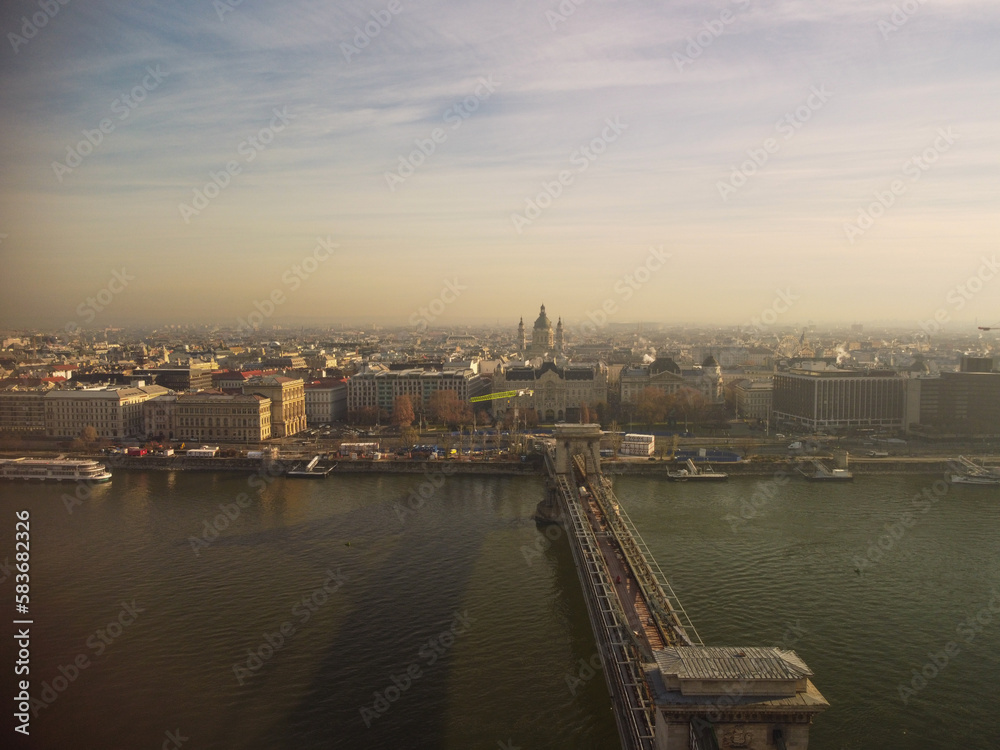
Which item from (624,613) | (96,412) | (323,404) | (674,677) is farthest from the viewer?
(323,404)

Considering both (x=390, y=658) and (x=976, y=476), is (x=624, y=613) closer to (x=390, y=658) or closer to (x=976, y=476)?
(x=390, y=658)

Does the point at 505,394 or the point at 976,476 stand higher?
the point at 505,394

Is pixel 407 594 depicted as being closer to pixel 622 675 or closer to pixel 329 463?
pixel 622 675

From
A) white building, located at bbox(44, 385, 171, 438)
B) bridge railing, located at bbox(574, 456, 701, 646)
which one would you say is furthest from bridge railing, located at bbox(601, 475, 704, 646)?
white building, located at bbox(44, 385, 171, 438)

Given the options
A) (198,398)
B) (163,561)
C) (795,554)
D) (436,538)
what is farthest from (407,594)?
(198,398)

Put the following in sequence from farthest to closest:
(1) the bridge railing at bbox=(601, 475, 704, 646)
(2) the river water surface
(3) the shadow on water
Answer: (1) the bridge railing at bbox=(601, 475, 704, 646)
(2) the river water surface
(3) the shadow on water

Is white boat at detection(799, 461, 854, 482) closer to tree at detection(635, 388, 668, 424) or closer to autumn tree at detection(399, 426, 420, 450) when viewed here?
tree at detection(635, 388, 668, 424)

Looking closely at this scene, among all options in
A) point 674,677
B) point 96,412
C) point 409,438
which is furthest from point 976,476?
point 96,412
